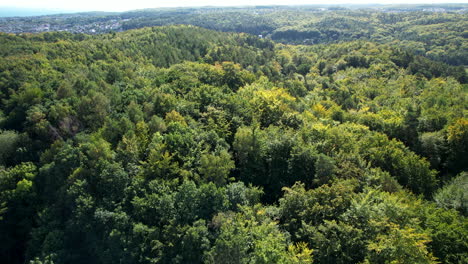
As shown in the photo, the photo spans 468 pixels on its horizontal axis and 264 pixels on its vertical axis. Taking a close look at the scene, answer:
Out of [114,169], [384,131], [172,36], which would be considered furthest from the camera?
[172,36]

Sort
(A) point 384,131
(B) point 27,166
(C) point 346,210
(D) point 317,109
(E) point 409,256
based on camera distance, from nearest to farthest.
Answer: (E) point 409,256 → (C) point 346,210 → (B) point 27,166 → (A) point 384,131 → (D) point 317,109

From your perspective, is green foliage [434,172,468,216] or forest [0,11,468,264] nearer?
forest [0,11,468,264]

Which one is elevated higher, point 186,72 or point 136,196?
point 186,72

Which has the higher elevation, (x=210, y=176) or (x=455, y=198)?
(x=210, y=176)

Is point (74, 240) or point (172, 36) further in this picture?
point (172, 36)

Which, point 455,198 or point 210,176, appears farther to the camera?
point 210,176

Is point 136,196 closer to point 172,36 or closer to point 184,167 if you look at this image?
point 184,167

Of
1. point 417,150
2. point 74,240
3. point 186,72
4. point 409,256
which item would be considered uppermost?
point 186,72

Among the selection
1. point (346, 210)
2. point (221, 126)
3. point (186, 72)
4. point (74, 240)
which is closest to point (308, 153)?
point (346, 210)
